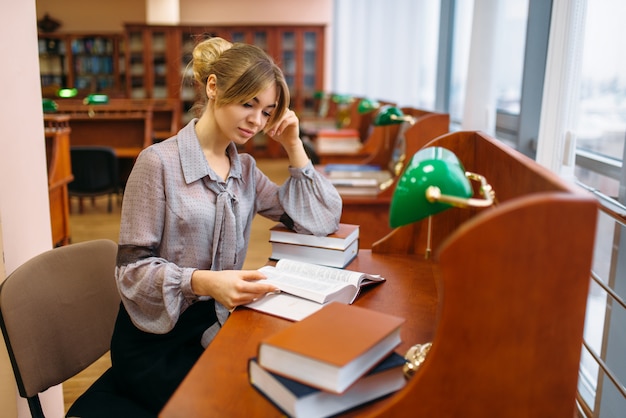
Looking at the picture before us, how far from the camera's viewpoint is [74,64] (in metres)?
10.6

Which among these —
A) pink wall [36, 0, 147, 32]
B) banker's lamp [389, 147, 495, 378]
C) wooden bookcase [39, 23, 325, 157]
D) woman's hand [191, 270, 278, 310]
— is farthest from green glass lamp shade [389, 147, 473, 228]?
pink wall [36, 0, 147, 32]

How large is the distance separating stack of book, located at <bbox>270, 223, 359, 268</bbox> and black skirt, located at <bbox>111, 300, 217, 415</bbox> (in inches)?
→ 10.5

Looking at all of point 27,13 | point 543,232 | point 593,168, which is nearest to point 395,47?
point 593,168

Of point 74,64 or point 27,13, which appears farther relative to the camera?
point 74,64

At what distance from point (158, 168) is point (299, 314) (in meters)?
0.51

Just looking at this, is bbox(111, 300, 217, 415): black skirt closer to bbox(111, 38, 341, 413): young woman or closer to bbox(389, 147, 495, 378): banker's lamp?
bbox(111, 38, 341, 413): young woman

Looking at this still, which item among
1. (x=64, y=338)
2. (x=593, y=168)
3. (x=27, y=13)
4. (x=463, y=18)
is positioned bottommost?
(x=64, y=338)

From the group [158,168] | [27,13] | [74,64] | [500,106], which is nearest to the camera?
[158,168]

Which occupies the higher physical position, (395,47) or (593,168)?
(395,47)

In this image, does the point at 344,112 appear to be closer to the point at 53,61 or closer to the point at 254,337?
the point at 254,337

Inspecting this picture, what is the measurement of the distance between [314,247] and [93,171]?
4427 millimetres

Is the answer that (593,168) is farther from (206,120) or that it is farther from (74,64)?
(74,64)

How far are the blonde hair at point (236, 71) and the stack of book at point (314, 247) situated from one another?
1.06 feet

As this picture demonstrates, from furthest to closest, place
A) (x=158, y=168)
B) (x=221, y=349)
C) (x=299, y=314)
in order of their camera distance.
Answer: (x=158, y=168) < (x=299, y=314) < (x=221, y=349)
